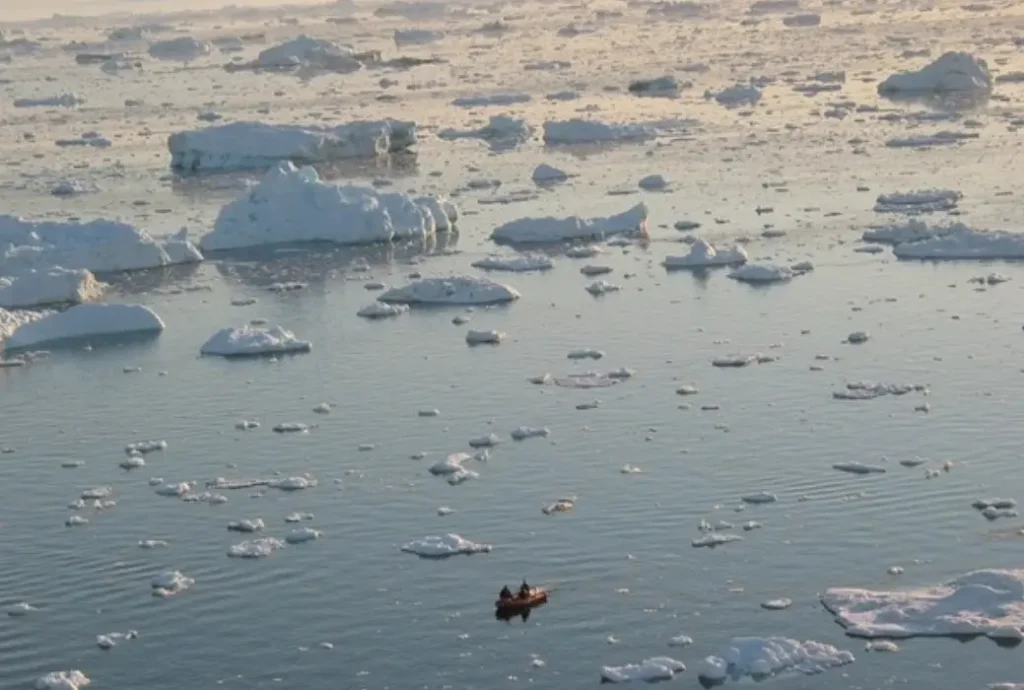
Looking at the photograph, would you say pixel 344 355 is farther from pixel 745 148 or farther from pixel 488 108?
pixel 488 108

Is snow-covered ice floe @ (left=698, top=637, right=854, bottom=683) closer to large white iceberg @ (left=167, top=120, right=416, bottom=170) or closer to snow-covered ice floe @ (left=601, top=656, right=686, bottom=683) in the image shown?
snow-covered ice floe @ (left=601, top=656, right=686, bottom=683)

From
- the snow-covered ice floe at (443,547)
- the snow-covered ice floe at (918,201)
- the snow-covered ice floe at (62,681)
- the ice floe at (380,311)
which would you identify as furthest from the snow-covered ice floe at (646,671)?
the snow-covered ice floe at (918,201)

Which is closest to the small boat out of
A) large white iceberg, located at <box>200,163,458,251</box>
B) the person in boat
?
the person in boat

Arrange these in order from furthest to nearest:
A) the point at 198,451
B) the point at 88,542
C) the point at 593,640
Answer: the point at 198,451 → the point at 88,542 → the point at 593,640

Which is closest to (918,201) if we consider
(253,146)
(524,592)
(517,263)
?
(517,263)

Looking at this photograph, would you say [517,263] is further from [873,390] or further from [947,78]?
[947,78]

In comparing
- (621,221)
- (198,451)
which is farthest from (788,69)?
(198,451)
